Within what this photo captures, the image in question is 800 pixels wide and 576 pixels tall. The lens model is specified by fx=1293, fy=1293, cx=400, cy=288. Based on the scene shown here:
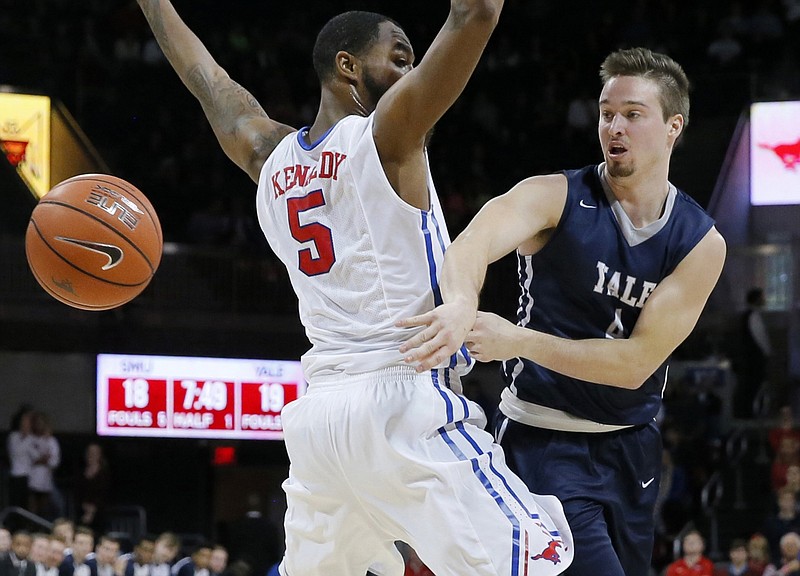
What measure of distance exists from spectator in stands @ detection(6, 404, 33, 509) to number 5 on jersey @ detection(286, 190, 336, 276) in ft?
39.3

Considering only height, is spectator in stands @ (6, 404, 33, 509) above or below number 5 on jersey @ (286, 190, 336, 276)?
below

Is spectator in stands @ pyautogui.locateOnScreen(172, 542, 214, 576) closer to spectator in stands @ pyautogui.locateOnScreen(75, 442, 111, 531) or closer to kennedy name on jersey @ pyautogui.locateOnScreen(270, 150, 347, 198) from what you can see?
spectator in stands @ pyautogui.locateOnScreen(75, 442, 111, 531)

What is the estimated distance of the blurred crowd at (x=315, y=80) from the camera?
59.5 feet

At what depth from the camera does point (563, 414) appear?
4285 mm

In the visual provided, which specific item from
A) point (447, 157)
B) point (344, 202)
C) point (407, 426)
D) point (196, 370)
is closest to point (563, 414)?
point (407, 426)

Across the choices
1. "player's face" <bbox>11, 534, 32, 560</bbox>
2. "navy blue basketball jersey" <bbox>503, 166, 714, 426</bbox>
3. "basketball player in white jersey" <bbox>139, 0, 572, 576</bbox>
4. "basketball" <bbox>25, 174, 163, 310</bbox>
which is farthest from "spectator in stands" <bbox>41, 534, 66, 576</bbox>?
"navy blue basketball jersey" <bbox>503, 166, 714, 426</bbox>

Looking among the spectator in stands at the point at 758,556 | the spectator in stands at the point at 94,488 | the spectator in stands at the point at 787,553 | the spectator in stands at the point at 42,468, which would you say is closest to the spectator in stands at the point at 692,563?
the spectator in stands at the point at 758,556

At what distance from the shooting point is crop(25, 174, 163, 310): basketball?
4922 millimetres

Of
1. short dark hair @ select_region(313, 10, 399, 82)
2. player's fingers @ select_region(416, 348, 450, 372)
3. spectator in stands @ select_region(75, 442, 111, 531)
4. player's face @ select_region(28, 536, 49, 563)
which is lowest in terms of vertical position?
player's face @ select_region(28, 536, 49, 563)

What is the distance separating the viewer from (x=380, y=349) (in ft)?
12.9

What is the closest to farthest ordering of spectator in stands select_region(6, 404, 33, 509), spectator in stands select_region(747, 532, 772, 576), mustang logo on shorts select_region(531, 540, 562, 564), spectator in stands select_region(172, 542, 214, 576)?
mustang logo on shorts select_region(531, 540, 562, 564), spectator in stands select_region(747, 532, 772, 576), spectator in stands select_region(172, 542, 214, 576), spectator in stands select_region(6, 404, 33, 509)

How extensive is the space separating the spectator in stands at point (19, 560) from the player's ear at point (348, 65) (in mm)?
9845

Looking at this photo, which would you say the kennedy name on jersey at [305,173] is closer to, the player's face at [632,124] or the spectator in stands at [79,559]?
the player's face at [632,124]

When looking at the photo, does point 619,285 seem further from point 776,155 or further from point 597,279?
point 776,155
